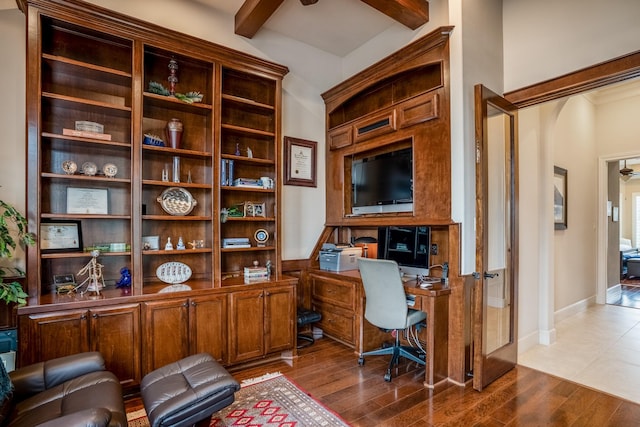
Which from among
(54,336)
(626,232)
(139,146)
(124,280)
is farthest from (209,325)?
(626,232)

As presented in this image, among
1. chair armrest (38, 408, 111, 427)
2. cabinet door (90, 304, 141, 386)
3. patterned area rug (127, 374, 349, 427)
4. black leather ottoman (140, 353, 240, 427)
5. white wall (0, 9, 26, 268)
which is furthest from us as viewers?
white wall (0, 9, 26, 268)

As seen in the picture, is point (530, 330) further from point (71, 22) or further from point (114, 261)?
point (71, 22)

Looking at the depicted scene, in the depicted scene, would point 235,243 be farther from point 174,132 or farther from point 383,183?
point 383,183

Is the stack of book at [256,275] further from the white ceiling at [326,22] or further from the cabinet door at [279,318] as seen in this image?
the white ceiling at [326,22]

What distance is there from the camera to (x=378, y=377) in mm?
2832

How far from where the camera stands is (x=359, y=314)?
10.6 ft

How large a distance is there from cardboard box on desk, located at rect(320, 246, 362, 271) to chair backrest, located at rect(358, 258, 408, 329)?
24.3 inches

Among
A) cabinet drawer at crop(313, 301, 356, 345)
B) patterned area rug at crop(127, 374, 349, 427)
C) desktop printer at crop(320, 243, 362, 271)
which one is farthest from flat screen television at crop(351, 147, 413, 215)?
patterned area rug at crop(127, 374, 349, 427)

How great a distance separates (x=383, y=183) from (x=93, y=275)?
2778 millimetres

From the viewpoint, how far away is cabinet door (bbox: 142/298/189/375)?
2520mm

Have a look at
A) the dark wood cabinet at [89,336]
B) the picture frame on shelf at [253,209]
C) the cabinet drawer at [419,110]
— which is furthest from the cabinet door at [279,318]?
the cabinet drawer at [419,110]

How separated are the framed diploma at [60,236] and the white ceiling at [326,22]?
241 centimetres

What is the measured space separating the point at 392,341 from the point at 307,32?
3600mm

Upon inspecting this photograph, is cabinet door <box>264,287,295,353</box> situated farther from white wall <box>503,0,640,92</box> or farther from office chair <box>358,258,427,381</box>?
white wall <box>503,0,640,92</box>
